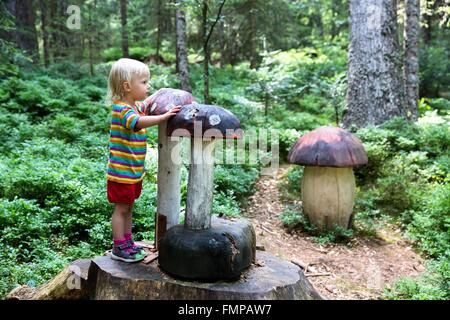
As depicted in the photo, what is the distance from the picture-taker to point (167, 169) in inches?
131

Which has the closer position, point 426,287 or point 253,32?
point 426,287

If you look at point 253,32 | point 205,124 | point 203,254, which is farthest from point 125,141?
point 253,32

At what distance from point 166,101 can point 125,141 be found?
47cm

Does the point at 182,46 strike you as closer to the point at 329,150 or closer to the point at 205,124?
the point at 329,150

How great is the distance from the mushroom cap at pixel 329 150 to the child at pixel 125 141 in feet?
9.61

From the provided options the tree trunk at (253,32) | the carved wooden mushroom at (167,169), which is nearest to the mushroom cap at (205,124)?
the carved wooden mushroom at (167,169)

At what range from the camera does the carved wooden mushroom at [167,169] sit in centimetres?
313

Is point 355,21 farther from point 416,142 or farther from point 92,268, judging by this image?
point 92,268

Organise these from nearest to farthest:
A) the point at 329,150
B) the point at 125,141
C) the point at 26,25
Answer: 1. the point at 125,141
2. the point at 329,150
3. the point at 26,25

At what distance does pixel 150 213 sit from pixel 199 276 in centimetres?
245

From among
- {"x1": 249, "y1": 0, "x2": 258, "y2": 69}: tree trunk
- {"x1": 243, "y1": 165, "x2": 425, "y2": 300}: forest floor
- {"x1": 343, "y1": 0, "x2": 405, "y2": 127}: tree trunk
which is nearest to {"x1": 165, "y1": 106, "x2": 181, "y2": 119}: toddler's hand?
{"x1": 243, "y1": 165, "x2": 425, "y2": 300}: forest floor

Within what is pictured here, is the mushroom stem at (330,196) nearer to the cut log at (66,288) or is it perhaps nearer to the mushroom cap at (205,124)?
the mushroom cap at (205,124)

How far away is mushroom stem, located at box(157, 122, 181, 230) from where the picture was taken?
10.8 ft

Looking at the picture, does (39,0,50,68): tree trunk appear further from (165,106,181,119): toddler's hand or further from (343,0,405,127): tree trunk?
(165,106,181,119): toddler's hand
